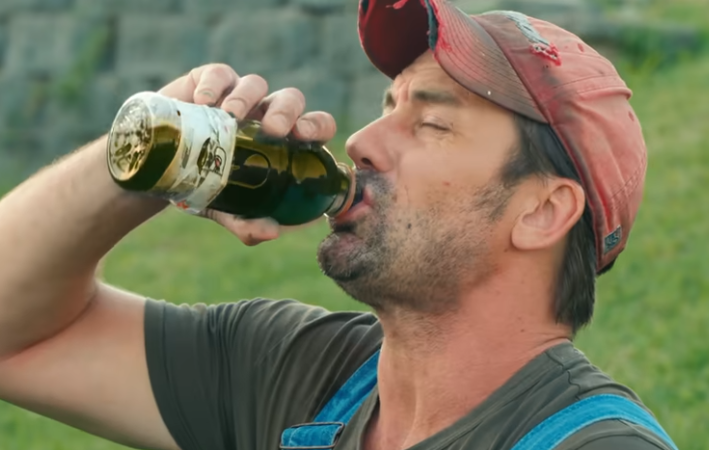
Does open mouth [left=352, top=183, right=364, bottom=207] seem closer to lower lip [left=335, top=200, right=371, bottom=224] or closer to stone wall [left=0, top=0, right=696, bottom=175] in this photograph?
lower lip [left=335, top=200, right=371, bottom=224]

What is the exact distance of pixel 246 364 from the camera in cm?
279

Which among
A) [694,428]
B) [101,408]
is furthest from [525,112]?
[694,428]

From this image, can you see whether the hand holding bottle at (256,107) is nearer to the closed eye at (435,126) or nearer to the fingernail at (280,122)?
the fingernail at (280,122)

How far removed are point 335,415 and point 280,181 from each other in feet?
1.66

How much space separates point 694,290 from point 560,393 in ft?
11.1

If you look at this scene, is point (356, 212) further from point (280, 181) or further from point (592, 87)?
point (592, 87)

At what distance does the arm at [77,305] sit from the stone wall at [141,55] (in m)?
5.57

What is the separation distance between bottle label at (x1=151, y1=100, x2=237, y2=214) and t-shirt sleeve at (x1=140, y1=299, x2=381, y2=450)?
0.50m

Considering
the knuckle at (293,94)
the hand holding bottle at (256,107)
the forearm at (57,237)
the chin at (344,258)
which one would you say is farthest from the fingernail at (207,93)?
the chin at (344,258)

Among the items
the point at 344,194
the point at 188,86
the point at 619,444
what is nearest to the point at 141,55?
the point at 188,86

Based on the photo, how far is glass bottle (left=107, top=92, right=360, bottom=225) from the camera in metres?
2.29

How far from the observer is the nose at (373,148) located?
8.30ft

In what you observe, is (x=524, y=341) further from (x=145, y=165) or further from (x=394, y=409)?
(x=145, y=165)

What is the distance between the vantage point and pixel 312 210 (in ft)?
8.71
